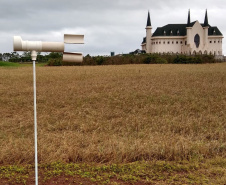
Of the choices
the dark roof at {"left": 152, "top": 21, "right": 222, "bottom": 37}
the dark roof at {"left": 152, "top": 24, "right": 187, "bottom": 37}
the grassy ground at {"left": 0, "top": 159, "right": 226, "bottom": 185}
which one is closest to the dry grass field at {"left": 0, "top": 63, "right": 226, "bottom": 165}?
the grassy ground at {"left": 0, "top": 159, "right": 226, "bottom": 185}

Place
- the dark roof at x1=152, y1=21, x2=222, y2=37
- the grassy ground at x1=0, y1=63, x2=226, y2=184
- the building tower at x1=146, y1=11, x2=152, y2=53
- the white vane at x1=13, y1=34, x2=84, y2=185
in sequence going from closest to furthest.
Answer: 1. the white vane at x1=13, y1=34, x2=84, y2=185
2. the grassy ground at x1=0, y1=63, x2=226, y2=184
3. the dark roof at x1=152, y1=21, x2=222, y2=37
4. the building tower at x1=146, y1=11, x2=152, y2=53

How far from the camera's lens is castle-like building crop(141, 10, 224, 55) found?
94062 millimetres

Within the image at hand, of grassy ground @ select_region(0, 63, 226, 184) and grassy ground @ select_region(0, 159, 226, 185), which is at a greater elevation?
grassy ground @ select_region(0, 63, 226, 184)

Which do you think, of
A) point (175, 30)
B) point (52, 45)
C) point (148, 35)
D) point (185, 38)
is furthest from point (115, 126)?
point (175, 30)

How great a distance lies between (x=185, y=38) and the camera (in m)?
96.2

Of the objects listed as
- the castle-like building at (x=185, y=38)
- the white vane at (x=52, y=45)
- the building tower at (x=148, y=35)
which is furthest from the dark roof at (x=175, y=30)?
the white vane at (x=52, y=45)

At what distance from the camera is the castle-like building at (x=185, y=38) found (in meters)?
94.1

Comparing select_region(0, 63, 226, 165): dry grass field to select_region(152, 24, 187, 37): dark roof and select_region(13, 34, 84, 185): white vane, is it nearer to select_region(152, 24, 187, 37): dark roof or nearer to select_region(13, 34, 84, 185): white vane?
select_region(13, 34, 84, 185): white vane

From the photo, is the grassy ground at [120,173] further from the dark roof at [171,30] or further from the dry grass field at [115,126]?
the dark roof at [171,30]

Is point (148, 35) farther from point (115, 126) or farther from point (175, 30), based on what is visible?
point (115, 126)

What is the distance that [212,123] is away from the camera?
25.6ft

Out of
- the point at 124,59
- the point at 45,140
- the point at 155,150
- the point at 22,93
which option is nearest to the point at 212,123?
the point at 155,150

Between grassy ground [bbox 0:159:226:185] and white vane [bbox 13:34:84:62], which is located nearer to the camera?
white vane [bbox 13:34:84:62]

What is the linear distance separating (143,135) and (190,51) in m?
88.3
